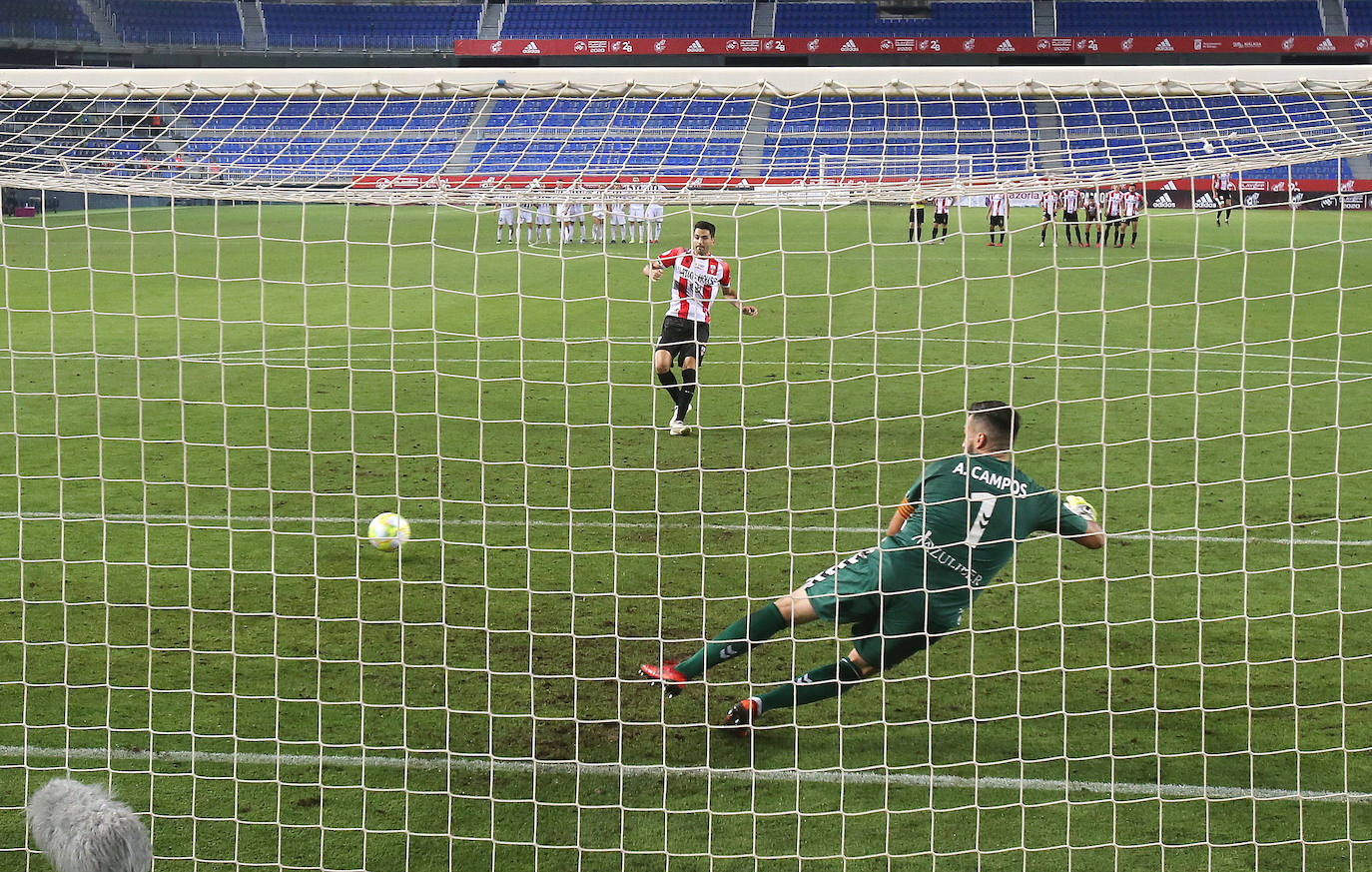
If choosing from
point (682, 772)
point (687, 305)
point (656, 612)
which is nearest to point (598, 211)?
point (687, 305)

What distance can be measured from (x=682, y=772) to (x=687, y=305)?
6.02 metres

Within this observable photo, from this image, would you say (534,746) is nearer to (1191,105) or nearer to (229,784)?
(229,784)

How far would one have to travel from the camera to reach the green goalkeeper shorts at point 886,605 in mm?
4867

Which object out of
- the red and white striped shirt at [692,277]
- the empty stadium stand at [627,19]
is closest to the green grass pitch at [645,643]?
the red and white striped shirt at [692,277]

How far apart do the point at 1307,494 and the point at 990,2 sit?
4427cm

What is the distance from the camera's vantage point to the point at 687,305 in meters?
10.4

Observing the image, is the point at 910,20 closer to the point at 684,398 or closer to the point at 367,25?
the point at 367,25

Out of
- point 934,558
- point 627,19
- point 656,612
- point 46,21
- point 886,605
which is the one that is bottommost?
point 656,612

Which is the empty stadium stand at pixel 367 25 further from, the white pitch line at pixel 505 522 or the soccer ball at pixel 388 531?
the soccer ball at pixel 388 531

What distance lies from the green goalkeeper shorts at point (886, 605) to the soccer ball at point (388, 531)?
3.09 m

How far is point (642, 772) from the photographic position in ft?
16.0

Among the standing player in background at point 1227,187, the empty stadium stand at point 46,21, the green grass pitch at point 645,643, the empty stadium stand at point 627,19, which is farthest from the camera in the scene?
the empty stadium stand at point 627,19

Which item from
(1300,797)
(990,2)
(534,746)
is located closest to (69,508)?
(534,746)

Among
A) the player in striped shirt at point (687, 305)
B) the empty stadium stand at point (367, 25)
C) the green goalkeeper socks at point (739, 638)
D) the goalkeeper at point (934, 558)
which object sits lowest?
the green goalkeeper socks at point (739, 638)
